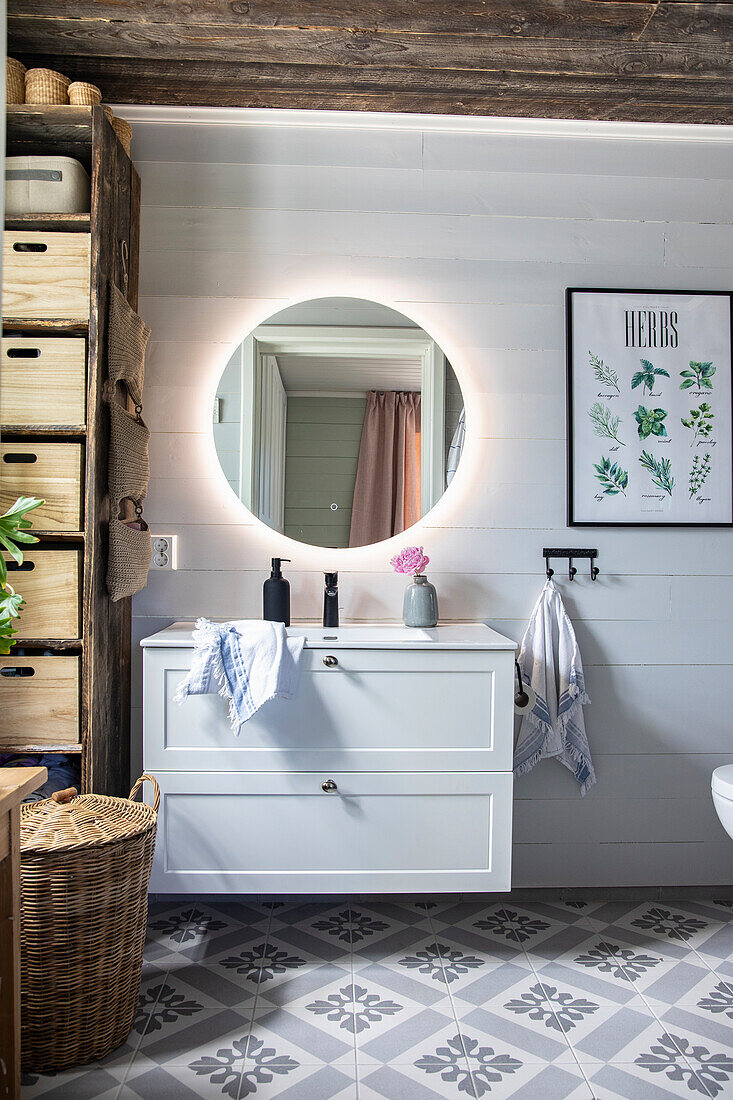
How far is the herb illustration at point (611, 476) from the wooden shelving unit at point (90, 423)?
1.43 metres

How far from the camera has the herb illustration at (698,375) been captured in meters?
2.53

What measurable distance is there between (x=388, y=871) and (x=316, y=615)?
76cm

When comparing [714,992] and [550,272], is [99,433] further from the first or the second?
[714,992]

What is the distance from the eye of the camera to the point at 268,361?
247 cm

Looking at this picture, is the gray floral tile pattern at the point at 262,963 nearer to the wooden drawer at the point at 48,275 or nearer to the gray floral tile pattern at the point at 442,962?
the gray floral tile pattern at the point at 442,962

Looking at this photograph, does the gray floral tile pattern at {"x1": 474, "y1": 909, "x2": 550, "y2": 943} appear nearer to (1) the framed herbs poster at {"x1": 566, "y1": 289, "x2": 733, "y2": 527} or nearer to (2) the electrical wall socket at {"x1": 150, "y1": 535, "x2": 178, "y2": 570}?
(1) the framed herbs poster at {"x1": 566, "y1": 289, "x2": 733, "y2": 527}

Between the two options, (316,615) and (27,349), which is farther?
(316,615)

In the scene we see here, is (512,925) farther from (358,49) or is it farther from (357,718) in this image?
(358,49)

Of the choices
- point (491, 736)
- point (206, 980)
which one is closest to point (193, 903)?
point (206, 980)

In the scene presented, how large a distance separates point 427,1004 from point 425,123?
2.41 meters

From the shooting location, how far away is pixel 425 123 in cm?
249

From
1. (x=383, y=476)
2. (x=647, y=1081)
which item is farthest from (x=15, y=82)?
(x=647, y=1081)

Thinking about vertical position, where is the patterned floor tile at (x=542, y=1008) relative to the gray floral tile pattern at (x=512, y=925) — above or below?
below

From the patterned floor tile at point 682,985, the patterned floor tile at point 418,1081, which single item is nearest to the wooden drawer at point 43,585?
A: the patterned floor tile at point 418,1081
